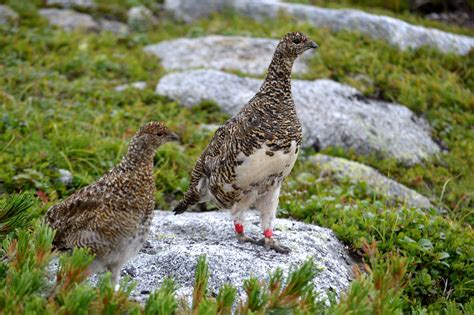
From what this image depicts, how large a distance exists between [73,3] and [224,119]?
5483 mm

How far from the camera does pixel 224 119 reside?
933 cm

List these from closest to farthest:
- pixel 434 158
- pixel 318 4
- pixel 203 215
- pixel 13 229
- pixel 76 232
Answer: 1. pixel 13 229
2. pixel 76 232
3. pixel 203 215
4. pixel 434 158
5. pixel 318 4

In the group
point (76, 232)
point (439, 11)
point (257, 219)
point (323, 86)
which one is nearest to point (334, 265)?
point (257, 219)

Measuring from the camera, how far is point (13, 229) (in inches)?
157

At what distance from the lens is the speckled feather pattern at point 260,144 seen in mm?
5297

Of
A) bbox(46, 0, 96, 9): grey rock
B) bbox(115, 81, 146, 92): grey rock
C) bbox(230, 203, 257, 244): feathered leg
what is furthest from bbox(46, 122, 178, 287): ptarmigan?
bbox(46, 0, 96, 9): grey rock

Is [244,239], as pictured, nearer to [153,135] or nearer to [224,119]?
[153,135]

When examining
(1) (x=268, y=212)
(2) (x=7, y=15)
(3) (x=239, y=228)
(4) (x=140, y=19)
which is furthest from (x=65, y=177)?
(4) (x=140, y=19)

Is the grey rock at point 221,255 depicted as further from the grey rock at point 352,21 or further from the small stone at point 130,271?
the grey rock at point 352,21

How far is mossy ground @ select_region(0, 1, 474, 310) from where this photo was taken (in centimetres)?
601

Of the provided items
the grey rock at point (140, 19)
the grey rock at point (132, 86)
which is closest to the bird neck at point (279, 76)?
the grey rock at point (132, 86)

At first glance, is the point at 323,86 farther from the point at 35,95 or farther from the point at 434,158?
the point at 35,95

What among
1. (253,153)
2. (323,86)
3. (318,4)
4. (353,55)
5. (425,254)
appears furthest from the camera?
(318,4)

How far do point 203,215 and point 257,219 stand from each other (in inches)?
22.1
